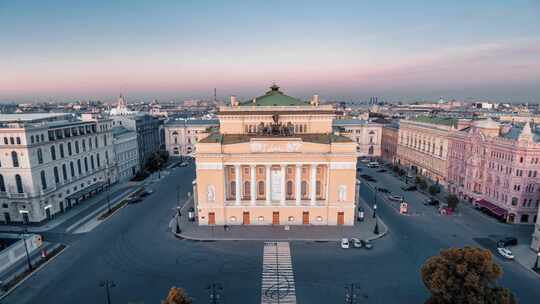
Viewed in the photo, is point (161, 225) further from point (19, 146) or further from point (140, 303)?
point (19, 146)

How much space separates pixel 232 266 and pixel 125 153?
65749mm

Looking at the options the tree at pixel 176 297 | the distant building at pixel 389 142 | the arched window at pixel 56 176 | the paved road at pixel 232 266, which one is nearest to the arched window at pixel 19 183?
the arched window at pixel 56 176

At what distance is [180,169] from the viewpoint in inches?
4235

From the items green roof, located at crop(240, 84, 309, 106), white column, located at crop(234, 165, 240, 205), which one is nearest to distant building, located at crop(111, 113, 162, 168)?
green roof, located at crop(240, 84, 309, 106)

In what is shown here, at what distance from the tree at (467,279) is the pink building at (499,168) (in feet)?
127

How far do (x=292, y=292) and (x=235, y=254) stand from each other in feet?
40.5

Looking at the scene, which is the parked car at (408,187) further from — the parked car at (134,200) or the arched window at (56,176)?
the arched window at (56,176)

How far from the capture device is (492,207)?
200 feet

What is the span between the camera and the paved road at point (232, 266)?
36.0 meters

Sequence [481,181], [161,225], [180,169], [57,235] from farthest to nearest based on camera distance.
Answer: [180,169]
[481,181]
[161,225]
[57,235]

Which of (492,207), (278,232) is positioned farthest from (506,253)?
(278,232)

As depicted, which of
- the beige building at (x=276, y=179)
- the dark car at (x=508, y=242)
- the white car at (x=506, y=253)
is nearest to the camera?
the white car at (x=506, y=253)

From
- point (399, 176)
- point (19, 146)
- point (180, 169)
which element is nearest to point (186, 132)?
point (180, 169)

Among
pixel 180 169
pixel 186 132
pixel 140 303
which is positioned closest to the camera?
pixel 140 303
